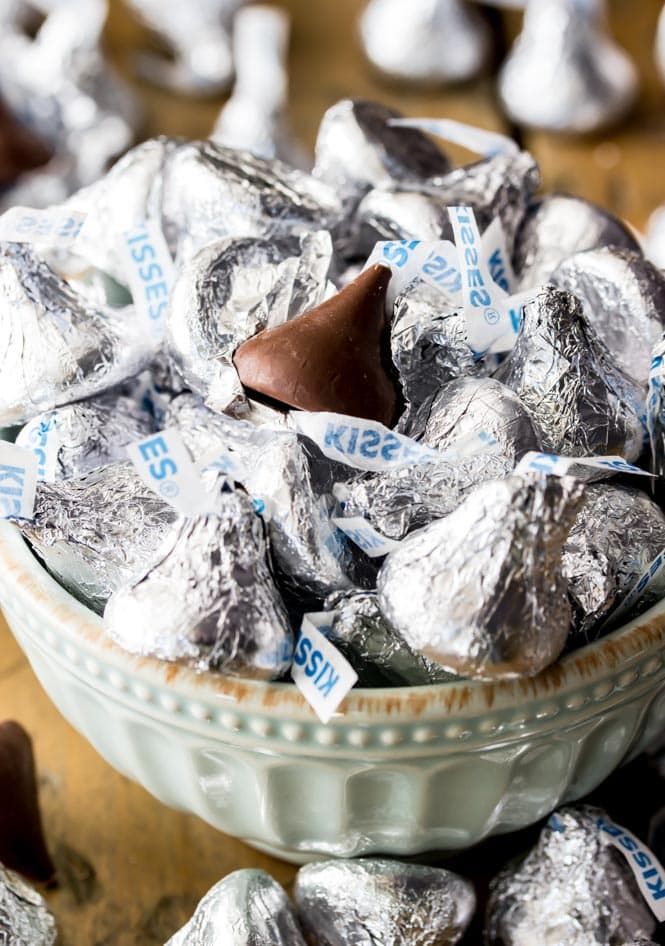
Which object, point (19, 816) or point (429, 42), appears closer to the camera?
point (19, 816)

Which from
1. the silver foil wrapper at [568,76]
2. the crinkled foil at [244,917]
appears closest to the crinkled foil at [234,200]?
the crinkled foil at [244,917]

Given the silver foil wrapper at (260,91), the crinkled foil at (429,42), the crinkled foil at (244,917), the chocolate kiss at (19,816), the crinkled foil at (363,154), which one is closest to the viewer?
the crinkled foil at (244,917)

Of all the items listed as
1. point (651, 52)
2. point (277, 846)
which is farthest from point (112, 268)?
point (651, 52)

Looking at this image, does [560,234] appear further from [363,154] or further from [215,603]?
[215,603]

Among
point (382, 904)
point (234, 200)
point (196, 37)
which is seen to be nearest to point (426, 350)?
point (234, 200)

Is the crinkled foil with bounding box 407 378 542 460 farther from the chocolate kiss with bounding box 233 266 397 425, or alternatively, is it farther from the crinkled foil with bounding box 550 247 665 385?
the crinkled foil with bounding box 550 247 665 385

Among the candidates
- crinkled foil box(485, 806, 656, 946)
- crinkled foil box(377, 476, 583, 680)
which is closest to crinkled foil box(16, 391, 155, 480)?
crinkled foil box(377, 476, 583, 680)

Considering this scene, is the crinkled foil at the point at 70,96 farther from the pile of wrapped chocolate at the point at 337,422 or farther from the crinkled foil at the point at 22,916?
the crinkled foil at the point at 22,916
